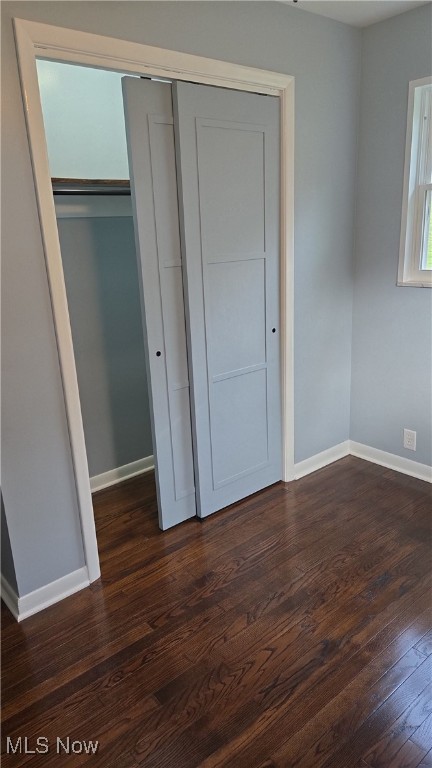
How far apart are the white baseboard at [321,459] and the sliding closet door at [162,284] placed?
2.58 ft

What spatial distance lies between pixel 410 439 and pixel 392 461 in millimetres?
215

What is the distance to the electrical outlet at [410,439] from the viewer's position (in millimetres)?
3002

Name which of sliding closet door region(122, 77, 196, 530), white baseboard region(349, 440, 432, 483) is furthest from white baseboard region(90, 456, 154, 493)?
white baseboard region(349, 440, 432, 483)

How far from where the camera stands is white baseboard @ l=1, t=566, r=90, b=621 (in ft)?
6.77

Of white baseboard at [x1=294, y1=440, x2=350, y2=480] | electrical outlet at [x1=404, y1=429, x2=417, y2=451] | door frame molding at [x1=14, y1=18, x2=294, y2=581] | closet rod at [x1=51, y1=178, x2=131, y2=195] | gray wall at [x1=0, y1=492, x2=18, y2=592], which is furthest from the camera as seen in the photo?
white baseboard at [x1=294, y1=440, x2=350, y2=480]

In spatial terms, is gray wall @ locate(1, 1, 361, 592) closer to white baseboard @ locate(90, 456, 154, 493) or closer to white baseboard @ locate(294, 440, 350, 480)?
white baseboard @ locate(294, 440, 350, 480)

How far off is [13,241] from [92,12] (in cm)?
87

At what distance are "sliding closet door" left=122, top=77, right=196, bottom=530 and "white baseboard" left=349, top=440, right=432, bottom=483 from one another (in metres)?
1.28

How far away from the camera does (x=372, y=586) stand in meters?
2.16

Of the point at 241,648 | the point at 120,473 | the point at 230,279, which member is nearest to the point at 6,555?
the point at 241,648

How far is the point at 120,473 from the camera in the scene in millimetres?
3176

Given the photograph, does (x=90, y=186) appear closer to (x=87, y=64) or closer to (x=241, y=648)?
(x=87, y=64)

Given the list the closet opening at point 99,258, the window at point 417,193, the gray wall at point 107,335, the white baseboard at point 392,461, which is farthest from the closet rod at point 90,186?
the white baseboard at point 392,461

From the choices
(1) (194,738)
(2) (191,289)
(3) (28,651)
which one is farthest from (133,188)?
(1) (194,738)
